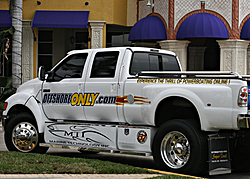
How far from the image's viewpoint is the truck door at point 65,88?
925 centimetres

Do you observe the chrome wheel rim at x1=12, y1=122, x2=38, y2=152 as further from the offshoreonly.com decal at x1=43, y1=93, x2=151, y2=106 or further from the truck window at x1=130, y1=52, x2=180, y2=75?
the truck window at x1=130, y1=52, x2=180, y2=75

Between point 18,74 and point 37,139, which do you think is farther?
point 18,74

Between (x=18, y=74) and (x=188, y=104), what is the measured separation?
11.8m

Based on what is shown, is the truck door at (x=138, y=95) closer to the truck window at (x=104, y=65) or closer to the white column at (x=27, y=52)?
the truck window at (x=104, y=65)

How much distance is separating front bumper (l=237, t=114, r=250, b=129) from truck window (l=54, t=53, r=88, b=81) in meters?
3.59

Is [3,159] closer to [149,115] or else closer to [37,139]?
[37,139]

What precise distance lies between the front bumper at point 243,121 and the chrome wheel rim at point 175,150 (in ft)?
3.22

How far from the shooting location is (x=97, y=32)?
75.6 ft

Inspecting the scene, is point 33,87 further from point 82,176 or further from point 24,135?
point 82,176

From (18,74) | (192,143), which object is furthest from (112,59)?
(18,74)

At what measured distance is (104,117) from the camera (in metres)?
8.80

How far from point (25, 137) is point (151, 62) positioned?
3093 mm

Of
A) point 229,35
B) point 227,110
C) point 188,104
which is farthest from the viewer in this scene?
point 229,35

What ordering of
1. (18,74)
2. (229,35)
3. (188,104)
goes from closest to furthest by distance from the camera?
(188,104) < (18,74) < (229,35)
